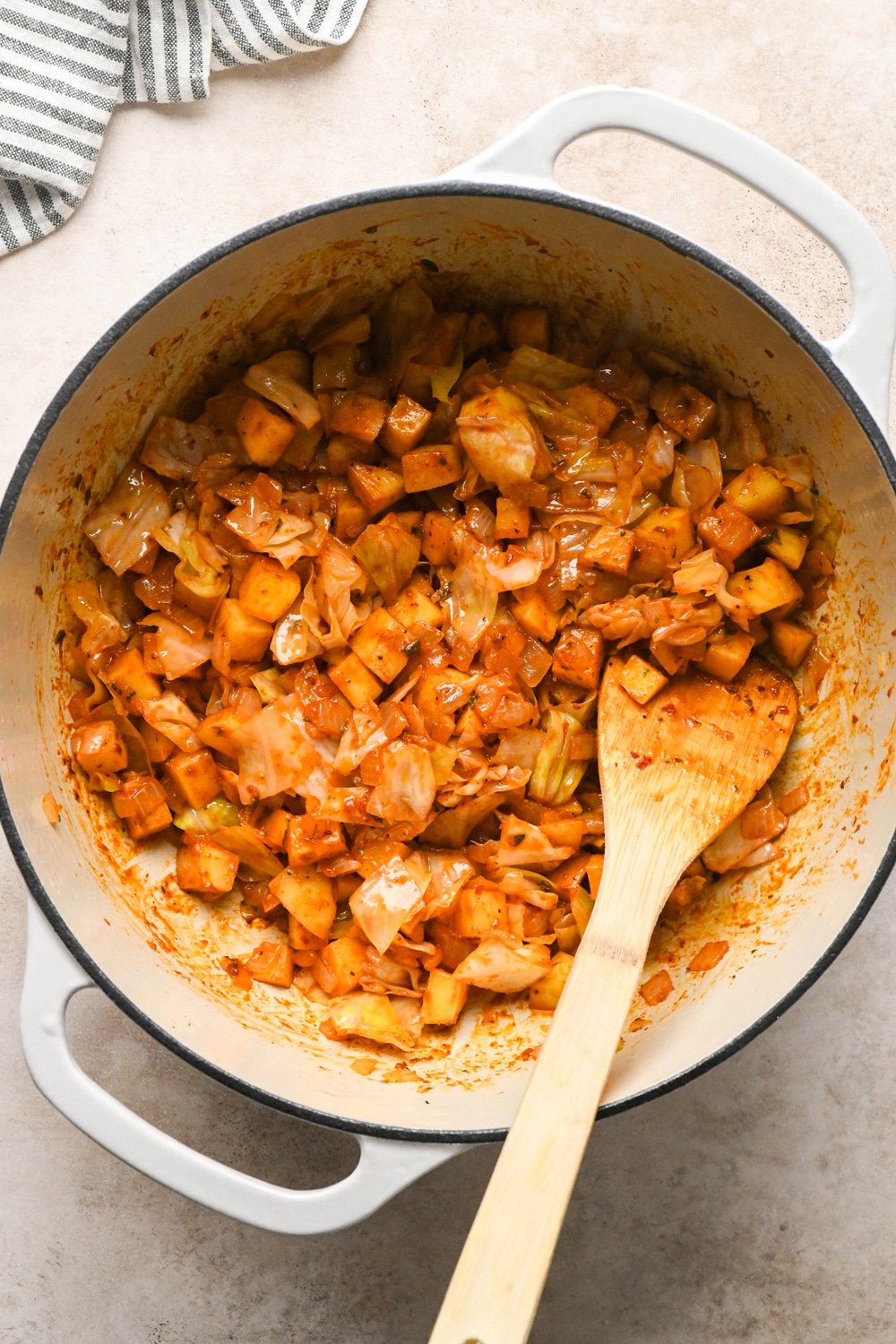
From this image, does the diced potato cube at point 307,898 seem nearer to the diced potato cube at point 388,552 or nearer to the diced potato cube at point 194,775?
the diced potato cube at point 194,775

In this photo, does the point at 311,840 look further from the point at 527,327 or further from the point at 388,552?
the point at 527,327

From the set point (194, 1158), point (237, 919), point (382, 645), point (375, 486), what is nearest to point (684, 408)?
point (375, 486)

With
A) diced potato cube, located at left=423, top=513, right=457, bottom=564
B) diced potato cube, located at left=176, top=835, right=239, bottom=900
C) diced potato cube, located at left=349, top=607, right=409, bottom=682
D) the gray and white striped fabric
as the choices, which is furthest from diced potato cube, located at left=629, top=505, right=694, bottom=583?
the gray and white striped fabric

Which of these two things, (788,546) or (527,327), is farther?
(527,327)

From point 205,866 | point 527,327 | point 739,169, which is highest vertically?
point 739,169

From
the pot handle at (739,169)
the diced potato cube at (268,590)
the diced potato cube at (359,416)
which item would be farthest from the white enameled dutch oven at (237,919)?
the diced potato cube at (268,590)

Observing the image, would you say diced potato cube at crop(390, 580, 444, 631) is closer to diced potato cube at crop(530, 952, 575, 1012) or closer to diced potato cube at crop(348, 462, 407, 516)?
diced potato cube at crop(348, 462, 407, 516)
